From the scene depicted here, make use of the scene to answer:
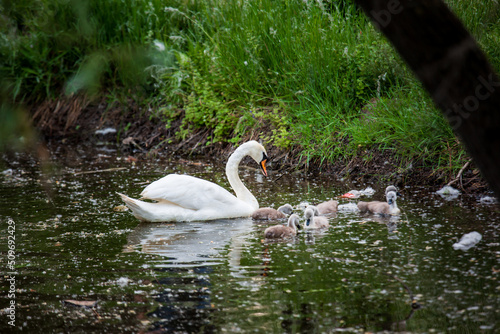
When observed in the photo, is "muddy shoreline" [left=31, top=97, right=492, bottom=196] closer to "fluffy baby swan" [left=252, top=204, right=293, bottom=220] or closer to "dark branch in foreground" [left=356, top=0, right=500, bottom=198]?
"fluffy baby swan" [left=252, top=204, right=293, bottom=220]

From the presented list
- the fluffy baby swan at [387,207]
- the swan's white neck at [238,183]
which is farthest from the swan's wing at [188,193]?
the fluffy baby swan at [387,207]

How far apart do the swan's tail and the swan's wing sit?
22 cm

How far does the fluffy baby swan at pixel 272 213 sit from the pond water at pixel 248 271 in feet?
0.46

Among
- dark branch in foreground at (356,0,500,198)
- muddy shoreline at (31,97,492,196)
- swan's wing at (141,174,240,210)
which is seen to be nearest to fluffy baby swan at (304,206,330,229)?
swan's wing at (141,174,240,210)

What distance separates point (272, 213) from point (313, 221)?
0.61 metres

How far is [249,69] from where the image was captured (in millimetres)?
9711

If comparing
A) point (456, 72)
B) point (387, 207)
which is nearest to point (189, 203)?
point (387, 207)

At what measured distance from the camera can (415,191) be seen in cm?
726

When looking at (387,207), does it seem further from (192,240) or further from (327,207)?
(192,240)

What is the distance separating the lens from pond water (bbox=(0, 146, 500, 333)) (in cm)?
383

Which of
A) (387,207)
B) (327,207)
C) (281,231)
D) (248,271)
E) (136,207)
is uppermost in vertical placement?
(136,207)

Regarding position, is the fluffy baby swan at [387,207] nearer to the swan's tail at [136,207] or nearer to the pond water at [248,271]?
the pond water at [248,271]

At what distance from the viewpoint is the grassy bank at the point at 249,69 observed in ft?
27.0

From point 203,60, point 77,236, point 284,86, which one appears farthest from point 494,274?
point 203,60
